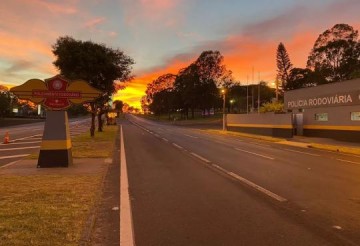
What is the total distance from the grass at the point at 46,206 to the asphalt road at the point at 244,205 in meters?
0.97

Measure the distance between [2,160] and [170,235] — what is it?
12.9 m

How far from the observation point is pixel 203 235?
648cm

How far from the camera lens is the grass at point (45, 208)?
6.17 metres

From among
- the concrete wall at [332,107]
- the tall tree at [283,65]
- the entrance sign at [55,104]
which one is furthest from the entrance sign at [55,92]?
the tall tree at [283,65]

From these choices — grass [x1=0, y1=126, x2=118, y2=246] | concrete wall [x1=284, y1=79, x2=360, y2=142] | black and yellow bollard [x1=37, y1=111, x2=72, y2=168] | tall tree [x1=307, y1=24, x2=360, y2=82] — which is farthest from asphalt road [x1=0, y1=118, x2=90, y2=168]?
tall tree [x1=307, y1=24, x2=360, y2=82]

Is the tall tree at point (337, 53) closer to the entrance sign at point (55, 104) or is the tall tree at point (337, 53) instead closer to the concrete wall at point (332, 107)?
the concrete wall at point (332, 107)

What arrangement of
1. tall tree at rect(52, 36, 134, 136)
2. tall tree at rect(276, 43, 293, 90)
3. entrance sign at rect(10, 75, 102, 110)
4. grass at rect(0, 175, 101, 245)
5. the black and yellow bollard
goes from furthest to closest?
tall tree at rect(276, 43, 293, 90)
tall tree at rect(52, 36, 134, 136)
entrance sign at rect(10, 75, 102, 110)
the black and yellow bollard
grass at rect(0, 175, 101, 245)

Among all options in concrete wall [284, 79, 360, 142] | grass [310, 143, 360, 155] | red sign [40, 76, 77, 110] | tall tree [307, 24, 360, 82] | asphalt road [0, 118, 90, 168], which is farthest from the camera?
tall tree [307, 24, 360, 82]

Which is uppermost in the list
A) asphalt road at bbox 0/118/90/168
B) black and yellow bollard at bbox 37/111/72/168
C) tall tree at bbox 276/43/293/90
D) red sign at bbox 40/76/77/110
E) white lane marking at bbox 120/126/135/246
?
tall tree at bbox 276/43/293/90

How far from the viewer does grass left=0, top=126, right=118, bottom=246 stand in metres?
6.19

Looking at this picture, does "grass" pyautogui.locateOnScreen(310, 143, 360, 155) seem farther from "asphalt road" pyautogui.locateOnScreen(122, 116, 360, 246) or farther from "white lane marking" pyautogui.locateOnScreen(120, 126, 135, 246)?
"white lane marking" pyautogui.locateOnScreen(120, 126, 135, 246)

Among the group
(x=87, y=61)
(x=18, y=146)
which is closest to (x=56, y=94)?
(x=18, y=146)

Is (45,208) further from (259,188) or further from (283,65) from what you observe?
(283,65)

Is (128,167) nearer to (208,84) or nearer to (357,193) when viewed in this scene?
(357,193)
